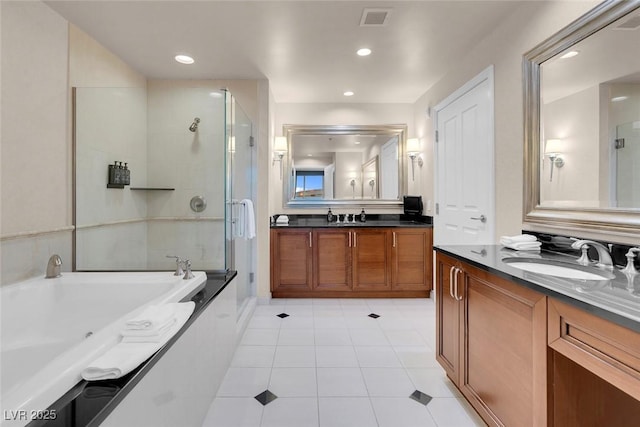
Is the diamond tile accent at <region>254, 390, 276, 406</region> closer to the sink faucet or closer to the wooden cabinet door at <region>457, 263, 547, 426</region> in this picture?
the wooden cabinet door at <region>457, 263, 547, 426</region>

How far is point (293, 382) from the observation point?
1875 millimetres

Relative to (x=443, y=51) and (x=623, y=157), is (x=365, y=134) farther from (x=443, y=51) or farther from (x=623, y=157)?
(x=623, y=157)

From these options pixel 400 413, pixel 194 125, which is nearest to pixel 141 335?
pixel 400 413

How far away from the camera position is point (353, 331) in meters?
2.63

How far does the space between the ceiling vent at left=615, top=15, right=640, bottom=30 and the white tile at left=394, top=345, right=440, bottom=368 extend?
209 centimetres

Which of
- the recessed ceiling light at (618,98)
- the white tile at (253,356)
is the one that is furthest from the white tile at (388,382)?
the recessed ceiling light at (618,98)

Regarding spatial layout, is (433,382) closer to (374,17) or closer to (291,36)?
(374,17)

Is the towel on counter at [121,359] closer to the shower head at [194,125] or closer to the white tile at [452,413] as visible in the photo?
the white tile at [452,413]

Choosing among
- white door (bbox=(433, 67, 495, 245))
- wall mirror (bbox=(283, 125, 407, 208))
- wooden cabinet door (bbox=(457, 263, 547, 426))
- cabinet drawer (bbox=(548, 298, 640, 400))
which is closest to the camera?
cabinet drawer (bbox=(548, 298, 640, 400))

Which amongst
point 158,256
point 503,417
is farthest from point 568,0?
point 158,256

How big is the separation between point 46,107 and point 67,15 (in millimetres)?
688

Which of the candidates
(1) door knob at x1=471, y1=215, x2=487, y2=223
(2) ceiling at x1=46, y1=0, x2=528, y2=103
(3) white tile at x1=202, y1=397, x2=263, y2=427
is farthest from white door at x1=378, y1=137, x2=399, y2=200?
(3) white tile at x1=202, y1=397, x2=263, y2=427

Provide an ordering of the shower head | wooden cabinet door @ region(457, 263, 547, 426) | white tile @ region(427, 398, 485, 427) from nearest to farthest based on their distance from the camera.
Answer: wooden cabinet door @ region(457, 263, 547, 426), white tile @ region(427, 398, 485, 427), the shower head

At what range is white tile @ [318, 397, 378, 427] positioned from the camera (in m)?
1.53
